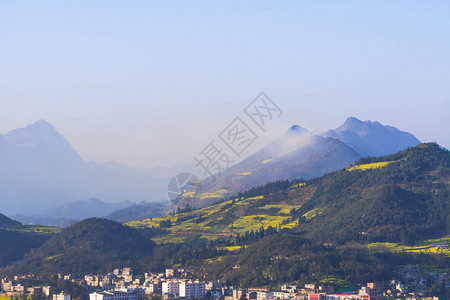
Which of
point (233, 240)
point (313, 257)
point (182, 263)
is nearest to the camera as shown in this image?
point (313, 257)

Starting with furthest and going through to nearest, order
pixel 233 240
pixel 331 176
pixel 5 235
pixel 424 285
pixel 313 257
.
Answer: pixel 331 176 < pixel 5 235 < pixel 233 240 < pixel 313 257 < pixel 424 285

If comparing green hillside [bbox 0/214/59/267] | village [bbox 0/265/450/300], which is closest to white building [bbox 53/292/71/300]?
village [bbox 0/265/450/300]

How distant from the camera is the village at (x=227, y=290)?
96000 mm

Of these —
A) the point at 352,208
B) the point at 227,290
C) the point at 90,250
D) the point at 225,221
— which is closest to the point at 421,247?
the point at 352,208

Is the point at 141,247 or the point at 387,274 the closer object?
the point at 387,274

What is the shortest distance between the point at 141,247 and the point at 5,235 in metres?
26.1

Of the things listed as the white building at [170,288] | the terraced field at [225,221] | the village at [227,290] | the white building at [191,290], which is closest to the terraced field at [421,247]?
the village at [227,290]

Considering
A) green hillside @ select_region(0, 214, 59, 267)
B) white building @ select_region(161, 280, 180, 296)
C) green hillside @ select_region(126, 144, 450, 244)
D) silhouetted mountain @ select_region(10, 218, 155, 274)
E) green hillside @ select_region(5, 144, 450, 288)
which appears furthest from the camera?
green hillside @ select_region(0, 214, 59, 267)

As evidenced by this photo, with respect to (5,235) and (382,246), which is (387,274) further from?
(5,235)

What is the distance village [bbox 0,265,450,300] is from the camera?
96000mm

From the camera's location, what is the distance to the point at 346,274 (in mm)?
106375

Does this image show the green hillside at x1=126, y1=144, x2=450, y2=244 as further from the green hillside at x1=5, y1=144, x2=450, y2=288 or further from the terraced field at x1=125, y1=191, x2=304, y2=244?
the green hillside at x1=5, y1=144, x2=450, y2=288

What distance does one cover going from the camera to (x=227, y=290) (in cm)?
10119

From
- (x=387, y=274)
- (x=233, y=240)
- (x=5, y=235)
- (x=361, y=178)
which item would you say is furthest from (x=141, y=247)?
(x=387, y=274)
